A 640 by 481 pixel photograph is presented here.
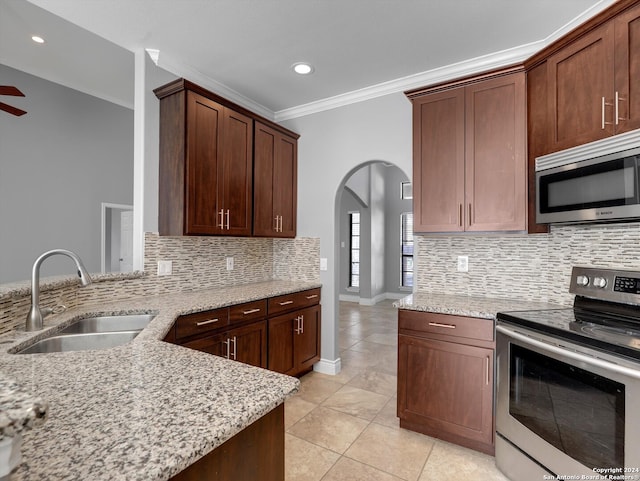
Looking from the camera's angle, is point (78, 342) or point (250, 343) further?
point (250, 343)

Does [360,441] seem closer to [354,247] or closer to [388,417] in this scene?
[388,417]

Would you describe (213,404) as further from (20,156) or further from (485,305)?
(20,156)

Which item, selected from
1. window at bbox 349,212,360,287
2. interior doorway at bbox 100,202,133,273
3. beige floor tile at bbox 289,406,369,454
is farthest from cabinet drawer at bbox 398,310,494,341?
window at bbox 349,212,360,287

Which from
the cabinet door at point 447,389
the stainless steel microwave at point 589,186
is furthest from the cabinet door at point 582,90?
the cabinet door at point 447,389

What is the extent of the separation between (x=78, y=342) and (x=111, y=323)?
0.35m

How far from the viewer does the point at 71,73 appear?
3.29 metres

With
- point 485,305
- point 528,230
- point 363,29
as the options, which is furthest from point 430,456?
point 363,29

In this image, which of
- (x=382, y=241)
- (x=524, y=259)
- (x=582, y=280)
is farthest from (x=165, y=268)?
(x=382, y=241)

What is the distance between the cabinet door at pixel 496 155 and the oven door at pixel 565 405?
0.79 m

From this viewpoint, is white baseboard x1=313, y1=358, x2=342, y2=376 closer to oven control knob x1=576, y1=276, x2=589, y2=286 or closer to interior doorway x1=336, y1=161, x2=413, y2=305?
oven control knob x1=576, y1=276, x2=589, y2=286

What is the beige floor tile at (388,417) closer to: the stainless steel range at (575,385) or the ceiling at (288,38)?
the stainless steel range at (575,385)

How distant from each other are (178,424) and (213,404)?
10cm

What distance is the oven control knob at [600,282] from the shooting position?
1.90 meters

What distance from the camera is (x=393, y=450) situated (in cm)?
217
